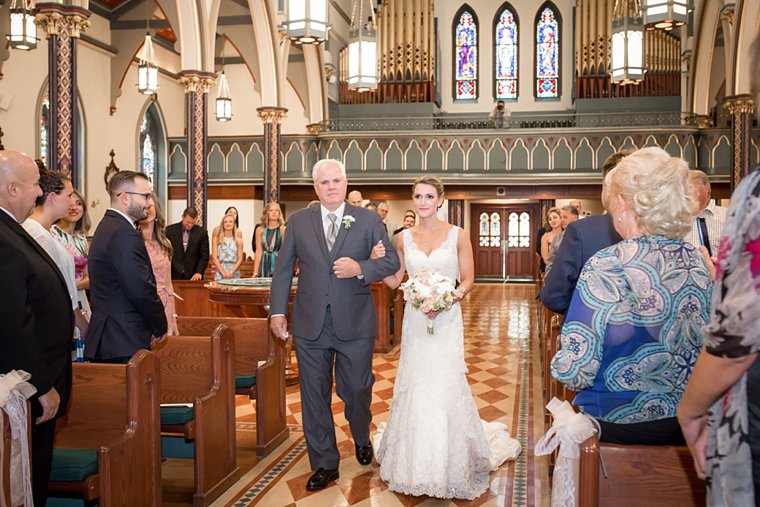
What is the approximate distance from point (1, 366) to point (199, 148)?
393 inches

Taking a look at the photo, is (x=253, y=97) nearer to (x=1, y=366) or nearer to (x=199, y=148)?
(x=199, y=148)

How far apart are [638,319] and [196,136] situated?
10.9m

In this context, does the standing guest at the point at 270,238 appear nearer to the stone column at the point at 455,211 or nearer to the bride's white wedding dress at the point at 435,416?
the bride's white wedding dress at the point at 435,416

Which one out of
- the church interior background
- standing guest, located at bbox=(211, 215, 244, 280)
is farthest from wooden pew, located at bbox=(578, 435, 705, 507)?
the church interior background

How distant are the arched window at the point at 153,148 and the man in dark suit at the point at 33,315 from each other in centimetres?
1733

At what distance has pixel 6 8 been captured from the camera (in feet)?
46.5

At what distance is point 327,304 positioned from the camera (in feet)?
12.8

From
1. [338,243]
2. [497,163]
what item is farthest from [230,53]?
[338,243]

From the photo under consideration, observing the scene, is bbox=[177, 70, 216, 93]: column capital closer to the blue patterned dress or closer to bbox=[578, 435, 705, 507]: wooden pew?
the blue patterned dress

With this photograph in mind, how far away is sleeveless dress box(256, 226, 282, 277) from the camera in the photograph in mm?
7547

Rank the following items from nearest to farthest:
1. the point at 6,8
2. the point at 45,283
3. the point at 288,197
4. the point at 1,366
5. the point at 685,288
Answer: the point at 685,288 < the point at 1,366 < the point at 45,283 < the point at 6,8 < the point at 288,197

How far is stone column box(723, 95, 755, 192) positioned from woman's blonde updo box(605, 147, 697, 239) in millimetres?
13860

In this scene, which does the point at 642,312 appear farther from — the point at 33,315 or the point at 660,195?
the point at 33,315

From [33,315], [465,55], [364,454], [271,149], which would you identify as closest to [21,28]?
[271,149]
